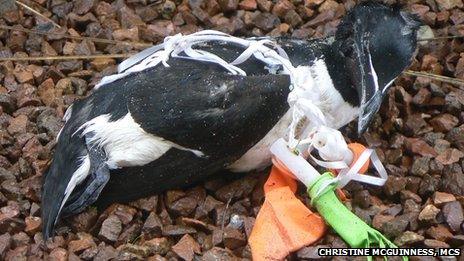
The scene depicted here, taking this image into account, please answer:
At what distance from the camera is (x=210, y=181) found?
1.86m

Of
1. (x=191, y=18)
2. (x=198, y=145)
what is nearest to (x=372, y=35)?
(x=198, y=145)

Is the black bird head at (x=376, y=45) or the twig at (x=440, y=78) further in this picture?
the twig at (x=440, y=78)

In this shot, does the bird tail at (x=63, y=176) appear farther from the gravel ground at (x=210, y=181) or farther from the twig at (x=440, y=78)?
the twig at (x=440, y=78)

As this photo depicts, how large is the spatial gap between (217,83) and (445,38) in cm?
76

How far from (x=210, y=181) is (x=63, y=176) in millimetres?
287

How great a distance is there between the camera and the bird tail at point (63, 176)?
1.72m

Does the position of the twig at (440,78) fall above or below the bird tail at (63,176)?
below

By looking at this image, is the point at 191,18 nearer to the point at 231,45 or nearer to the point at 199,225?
the point at 231,45

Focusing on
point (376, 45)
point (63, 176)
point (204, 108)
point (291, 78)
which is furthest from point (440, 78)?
point (63, 176)

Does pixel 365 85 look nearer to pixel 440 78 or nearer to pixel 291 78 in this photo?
pixel 291 78

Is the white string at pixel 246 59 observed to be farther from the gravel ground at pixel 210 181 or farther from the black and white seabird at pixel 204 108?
the gravel ground at pixel 210 181

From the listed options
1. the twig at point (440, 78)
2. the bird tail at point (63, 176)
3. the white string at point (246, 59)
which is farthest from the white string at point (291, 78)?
the twig at point (440, 78)

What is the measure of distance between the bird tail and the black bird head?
52cm

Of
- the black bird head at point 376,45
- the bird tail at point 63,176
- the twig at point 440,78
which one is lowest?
the twig at point 440,78
